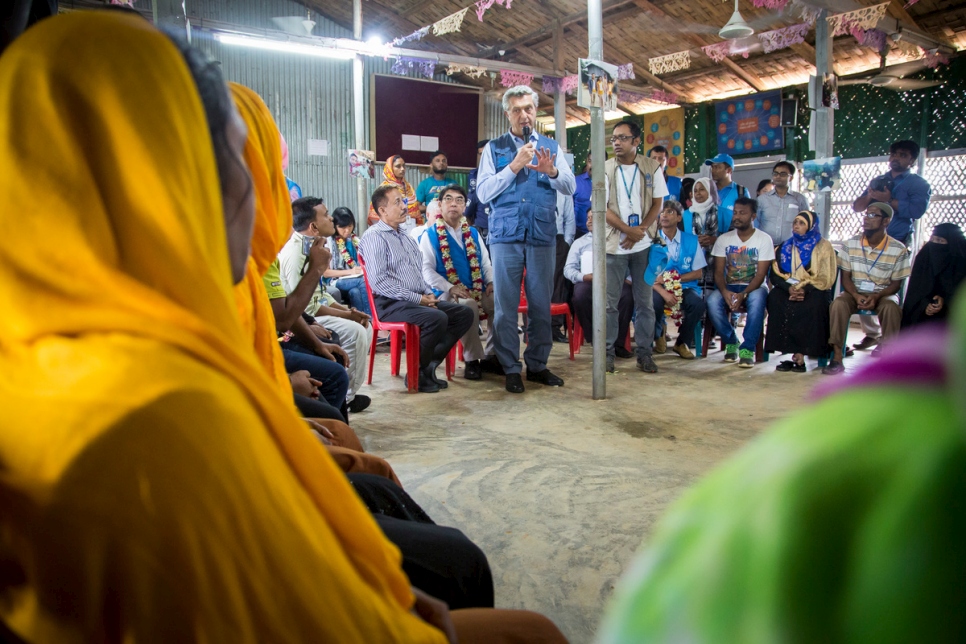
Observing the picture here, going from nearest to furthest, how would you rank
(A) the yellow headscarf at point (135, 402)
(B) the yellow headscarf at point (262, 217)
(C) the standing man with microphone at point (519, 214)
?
(A) the yellow headscarf at point (135, 402)
(B) the yellow headscarf at point (262, 217)
(C) the standing man with microphone at point (519, 214)

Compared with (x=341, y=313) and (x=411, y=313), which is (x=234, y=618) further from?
(x=411, y=313)

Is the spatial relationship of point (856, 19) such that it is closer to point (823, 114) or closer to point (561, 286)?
point (823, 114)

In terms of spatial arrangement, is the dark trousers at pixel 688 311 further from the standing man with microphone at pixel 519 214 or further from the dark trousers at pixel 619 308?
the standing man with microphone at pixel 519 214

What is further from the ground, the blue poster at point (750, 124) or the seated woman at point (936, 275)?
the blue poster at point (750, 124)

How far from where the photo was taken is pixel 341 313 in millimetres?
3812

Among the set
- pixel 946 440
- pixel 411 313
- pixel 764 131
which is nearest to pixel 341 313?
pixel 411 313

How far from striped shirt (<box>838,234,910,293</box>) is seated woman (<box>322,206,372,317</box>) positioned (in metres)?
3.69

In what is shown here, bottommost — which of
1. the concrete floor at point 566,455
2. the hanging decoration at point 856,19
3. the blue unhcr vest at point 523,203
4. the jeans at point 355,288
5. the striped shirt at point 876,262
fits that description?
the concrete floor at point 566,455

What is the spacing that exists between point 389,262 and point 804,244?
3114 millimetres

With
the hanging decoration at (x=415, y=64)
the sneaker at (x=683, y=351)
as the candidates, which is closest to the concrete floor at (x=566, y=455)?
the sneaker at (x=683, y=351)

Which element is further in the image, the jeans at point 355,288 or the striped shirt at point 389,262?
the jeans at point 355,288

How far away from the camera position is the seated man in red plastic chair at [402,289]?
13.5 feet

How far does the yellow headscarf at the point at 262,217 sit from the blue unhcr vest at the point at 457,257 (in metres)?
3.10

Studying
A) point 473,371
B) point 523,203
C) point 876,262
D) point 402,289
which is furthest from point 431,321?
point 876,262
